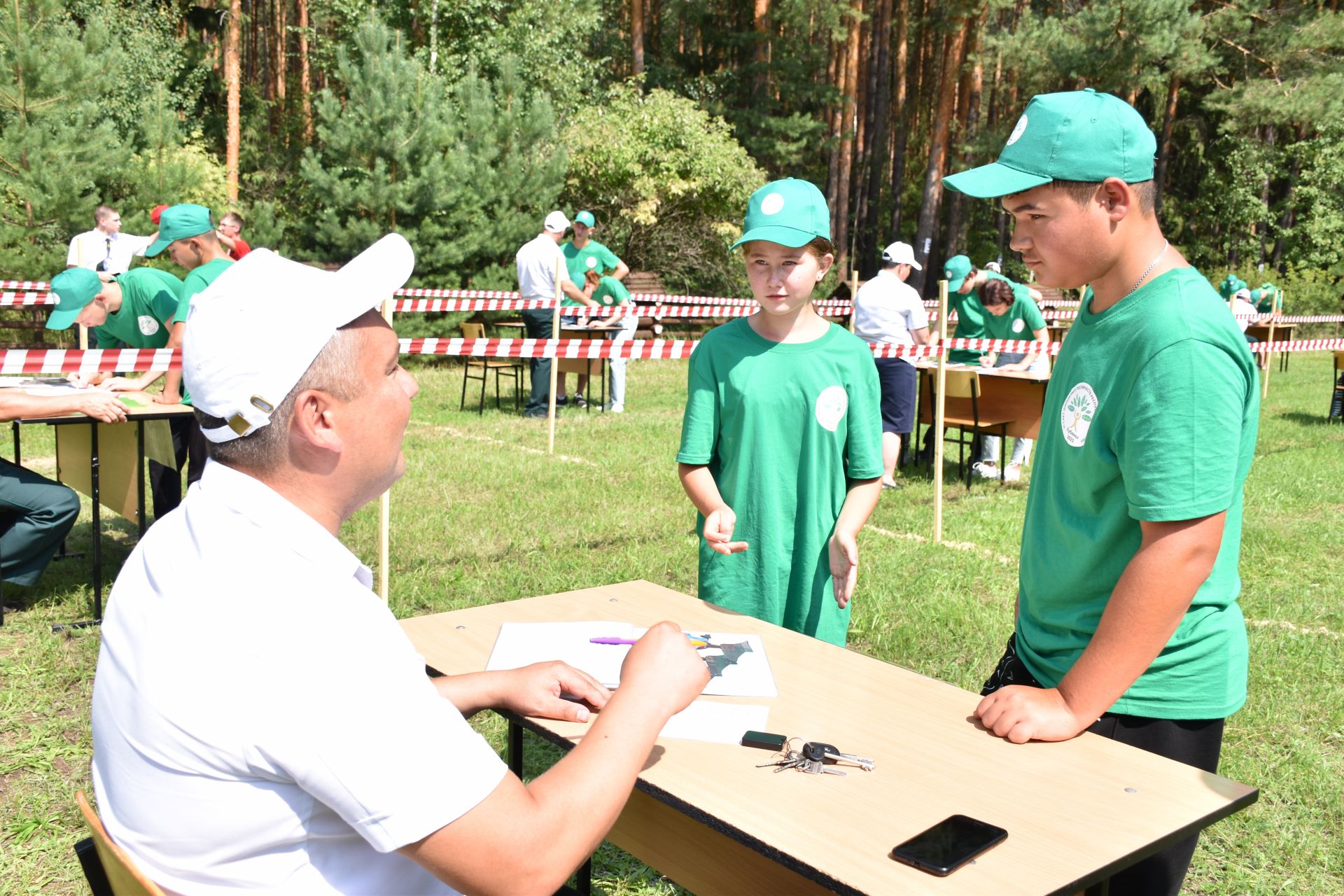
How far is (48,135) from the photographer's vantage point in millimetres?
15609

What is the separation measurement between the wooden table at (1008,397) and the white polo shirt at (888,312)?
0.35 meters

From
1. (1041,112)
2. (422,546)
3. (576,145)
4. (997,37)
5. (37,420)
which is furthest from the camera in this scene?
(997,37)

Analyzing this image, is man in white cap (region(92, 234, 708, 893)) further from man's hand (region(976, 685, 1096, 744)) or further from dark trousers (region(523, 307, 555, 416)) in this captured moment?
dark trousers (region(523, 307, 555, 416))

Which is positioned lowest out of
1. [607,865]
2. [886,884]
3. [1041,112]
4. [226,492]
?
[607,865]

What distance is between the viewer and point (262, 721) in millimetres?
1210

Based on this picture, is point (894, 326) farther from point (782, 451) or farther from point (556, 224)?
point (782, 451)

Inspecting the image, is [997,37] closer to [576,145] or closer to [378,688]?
[576,145]

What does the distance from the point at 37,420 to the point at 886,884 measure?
5.11 m

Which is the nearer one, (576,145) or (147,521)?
(147,521)

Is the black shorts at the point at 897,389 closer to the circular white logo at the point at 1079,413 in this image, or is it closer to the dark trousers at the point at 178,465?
the dark trousers at the point at 178,465

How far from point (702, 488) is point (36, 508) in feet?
13.6

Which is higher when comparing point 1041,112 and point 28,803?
point 1041,112

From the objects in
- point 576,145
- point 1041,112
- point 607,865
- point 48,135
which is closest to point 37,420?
point 607,865

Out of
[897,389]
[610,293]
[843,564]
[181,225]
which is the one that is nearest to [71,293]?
[181,225]
